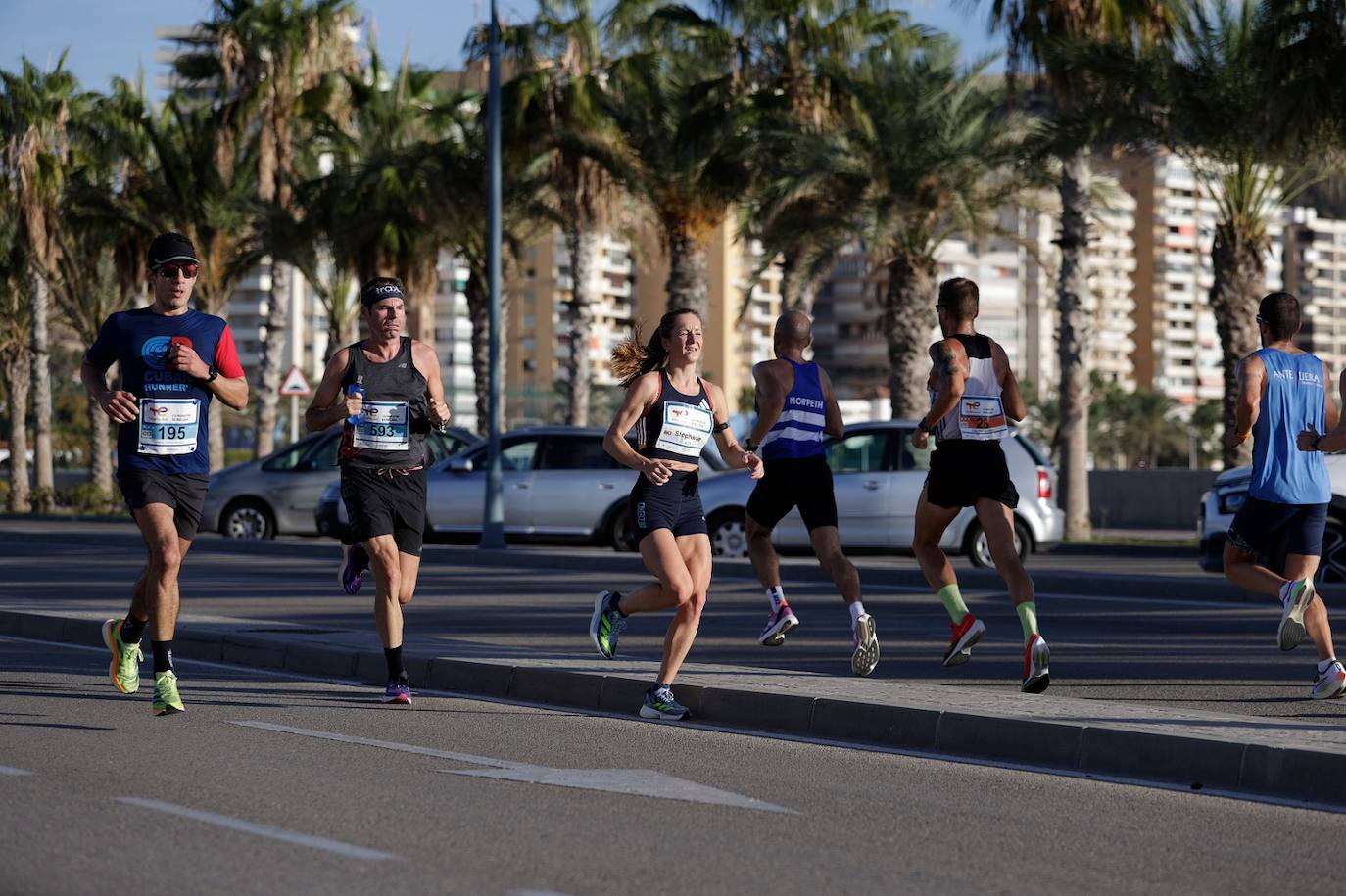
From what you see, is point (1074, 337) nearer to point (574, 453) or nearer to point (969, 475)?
point (574, 453)

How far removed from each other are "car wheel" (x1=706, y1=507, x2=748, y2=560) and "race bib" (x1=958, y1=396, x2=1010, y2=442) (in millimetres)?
10878

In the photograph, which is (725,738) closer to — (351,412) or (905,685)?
(905,685)

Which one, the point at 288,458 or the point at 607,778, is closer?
the point at 607,778

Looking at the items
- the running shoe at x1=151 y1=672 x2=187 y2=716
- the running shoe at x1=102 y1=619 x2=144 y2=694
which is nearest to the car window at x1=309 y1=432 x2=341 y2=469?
the running shoe at x1=102 y1=619 x2=144 y2=694

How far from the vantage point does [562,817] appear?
630cm

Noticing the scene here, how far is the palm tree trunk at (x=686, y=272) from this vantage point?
32.4 meters

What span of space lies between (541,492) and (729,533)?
3387mm

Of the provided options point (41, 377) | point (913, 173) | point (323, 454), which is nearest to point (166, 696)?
point (323, 454)

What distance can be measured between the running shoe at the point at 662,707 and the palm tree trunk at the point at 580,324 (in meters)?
27.1

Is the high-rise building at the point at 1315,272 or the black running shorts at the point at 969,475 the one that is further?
the high-rise building at the point at 1315,272

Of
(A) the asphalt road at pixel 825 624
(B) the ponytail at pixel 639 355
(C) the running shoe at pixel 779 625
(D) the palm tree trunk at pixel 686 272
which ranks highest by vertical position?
(D) the palm tree trunk at pixel 686 272

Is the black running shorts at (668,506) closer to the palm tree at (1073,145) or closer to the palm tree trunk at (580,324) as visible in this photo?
the palm tree at (1073,145)

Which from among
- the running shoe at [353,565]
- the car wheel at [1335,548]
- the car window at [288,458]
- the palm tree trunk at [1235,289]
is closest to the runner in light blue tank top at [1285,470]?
the running shoe at [353,565]

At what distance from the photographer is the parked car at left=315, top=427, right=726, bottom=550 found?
2250 cm
